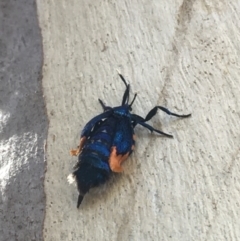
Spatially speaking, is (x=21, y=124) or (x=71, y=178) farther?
(x=21, y=124)

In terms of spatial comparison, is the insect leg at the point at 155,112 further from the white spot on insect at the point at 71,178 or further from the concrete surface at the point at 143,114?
the white spot on insect at the point at 71,178

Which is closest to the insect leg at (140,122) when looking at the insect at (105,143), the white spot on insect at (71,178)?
the insect at (105,143)

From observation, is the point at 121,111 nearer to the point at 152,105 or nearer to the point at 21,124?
the point at 152,105

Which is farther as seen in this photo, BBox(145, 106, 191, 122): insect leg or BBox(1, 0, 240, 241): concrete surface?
BBox(145, 106, 191, 122): insect leg

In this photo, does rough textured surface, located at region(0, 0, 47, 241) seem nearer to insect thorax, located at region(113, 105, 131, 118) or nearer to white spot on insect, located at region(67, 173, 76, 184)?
white spot on insect, located at region(67, 173, 76, 184)

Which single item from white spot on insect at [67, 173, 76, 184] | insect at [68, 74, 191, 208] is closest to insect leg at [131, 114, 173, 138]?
insect at [68, 74, 191, 208]

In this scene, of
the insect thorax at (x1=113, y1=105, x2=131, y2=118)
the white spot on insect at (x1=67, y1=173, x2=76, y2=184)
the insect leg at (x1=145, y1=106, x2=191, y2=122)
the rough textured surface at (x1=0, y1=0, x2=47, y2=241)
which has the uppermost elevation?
the insect leg at (x1=145, y1=106, x2=191, y2=122)

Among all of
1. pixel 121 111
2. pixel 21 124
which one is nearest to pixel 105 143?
pixel 121 111

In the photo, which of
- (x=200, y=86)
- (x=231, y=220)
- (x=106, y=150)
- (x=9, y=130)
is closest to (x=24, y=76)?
(x=9, y=130)
